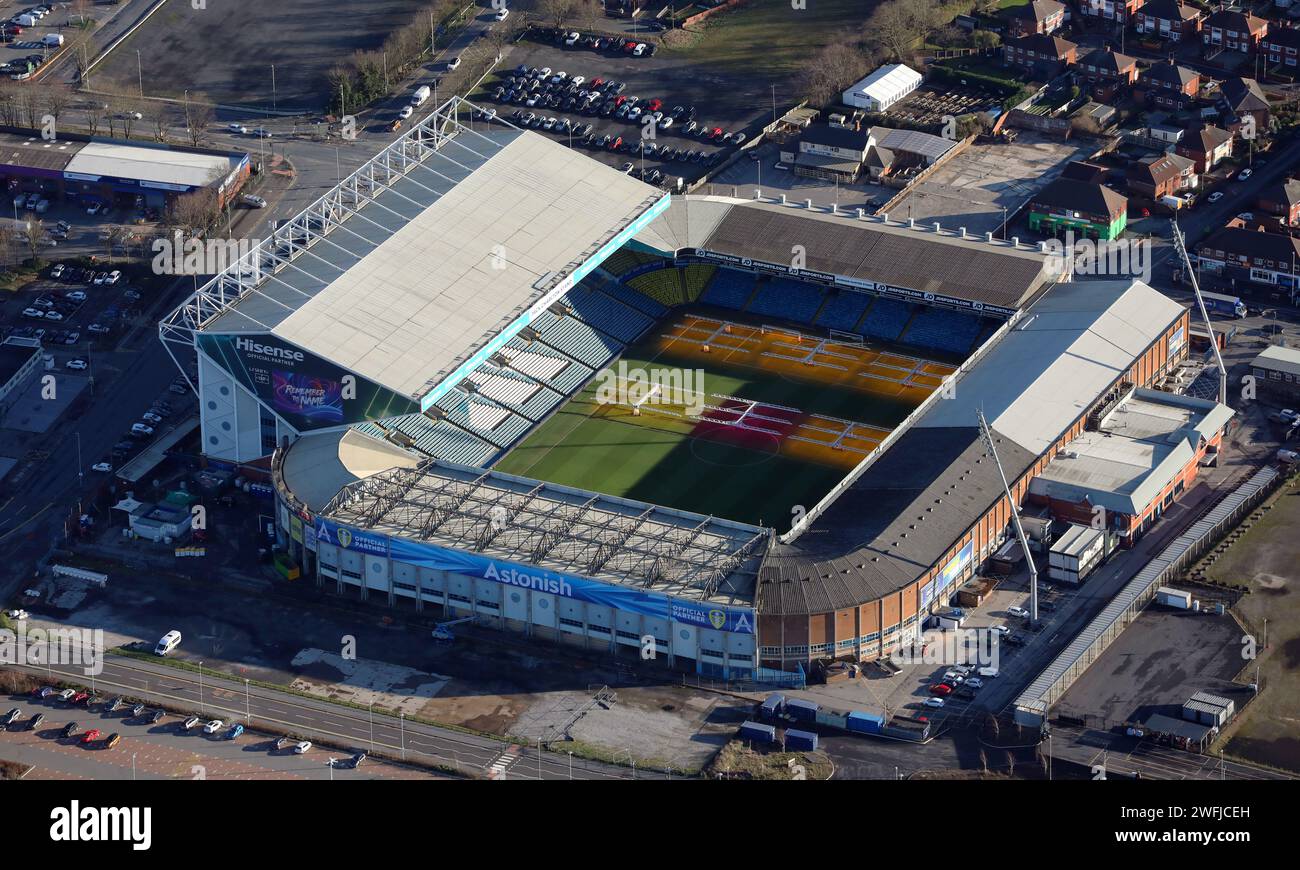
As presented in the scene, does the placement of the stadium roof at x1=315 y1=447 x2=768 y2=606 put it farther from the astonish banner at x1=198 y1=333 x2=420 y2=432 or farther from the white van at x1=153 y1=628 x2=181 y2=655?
the white van at x1=153 y1=628 x2=181 y2=655

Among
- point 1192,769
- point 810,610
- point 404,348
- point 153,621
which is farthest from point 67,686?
point 1192,769

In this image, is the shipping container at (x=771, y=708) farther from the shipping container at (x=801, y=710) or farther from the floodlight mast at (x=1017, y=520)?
the floodlight mast at (x=1017, y=520)

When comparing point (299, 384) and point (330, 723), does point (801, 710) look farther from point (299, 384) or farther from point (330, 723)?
point (299, 384)

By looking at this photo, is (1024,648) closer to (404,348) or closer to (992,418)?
(992,418)

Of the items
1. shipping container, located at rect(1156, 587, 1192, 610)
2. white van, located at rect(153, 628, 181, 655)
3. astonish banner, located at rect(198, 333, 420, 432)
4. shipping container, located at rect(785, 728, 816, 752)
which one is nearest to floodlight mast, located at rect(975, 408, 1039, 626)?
shipping container, located at rect(1156, 587, 1192, 610)
